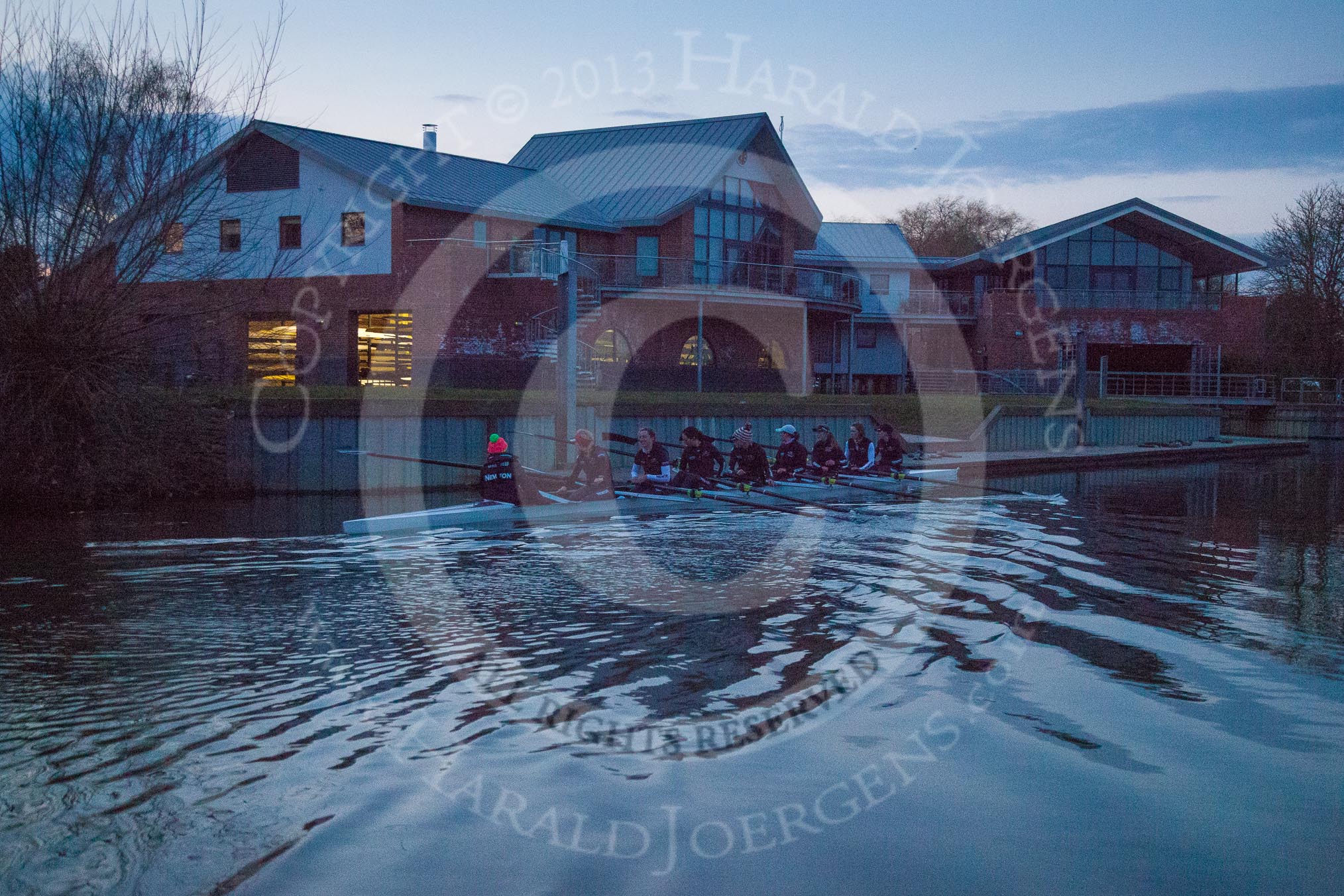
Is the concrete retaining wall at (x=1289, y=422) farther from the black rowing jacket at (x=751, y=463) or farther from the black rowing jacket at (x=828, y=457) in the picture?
the black rowing jacket at (x=751, y=463)

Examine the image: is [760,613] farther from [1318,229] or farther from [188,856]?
[1318,229]

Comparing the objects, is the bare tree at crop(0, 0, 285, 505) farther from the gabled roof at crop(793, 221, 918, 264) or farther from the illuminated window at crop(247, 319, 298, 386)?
the gabled roof at crop(793, 221, 918, 264)

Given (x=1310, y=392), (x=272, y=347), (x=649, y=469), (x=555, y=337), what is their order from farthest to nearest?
(x=1310, y=392)
(x=272, y=347)
(x=555, y=337)
(x=649, y=469)

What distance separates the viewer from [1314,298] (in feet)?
168

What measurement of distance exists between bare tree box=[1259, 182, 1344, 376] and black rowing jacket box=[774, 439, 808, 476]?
38.6 metres

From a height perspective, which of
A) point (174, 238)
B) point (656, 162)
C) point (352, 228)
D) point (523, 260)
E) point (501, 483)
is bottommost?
point (501, 483)

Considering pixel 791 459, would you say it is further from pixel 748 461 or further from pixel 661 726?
pixel 661 726

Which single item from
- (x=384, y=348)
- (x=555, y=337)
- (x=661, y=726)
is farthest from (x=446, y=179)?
(x=661, y=726)

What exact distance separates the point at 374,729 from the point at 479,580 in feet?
16.2

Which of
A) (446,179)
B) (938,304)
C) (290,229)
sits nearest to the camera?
(290,229)

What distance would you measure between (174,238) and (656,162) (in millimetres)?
23433

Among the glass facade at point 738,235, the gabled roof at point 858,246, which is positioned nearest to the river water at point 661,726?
the glass facade at point 738,235

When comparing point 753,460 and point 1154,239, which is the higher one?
point 1154,239

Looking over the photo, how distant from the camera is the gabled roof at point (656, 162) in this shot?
1427 inches
